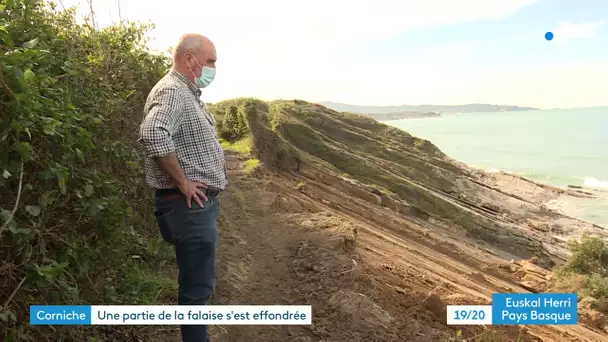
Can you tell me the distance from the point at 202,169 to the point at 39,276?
45.5 inches

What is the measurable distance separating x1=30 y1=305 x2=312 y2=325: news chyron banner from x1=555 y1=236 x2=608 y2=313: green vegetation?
25.8ft

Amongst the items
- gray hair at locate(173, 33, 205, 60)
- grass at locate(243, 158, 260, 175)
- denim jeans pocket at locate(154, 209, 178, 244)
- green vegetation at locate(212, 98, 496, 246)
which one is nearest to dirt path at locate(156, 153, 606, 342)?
denim jeans pocket at locate(154, 209, 178, 244)

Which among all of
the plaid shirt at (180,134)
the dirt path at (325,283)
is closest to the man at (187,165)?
the plaid shirt at (180,134)

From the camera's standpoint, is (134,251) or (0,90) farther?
(134,251)

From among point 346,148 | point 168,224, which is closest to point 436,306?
point 168,224

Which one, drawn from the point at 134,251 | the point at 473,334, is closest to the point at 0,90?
the point at 134,251

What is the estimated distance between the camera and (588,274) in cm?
1224

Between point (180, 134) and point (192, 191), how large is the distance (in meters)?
0.39

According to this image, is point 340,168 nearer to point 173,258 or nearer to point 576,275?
point 576,275

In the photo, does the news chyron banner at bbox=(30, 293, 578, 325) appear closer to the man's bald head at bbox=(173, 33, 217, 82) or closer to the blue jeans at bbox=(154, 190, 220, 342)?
the blue jeans at bbox=(154, 190, 220, 342)

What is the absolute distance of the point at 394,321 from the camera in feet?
14.5

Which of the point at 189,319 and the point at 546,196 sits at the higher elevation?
the point at 189,319

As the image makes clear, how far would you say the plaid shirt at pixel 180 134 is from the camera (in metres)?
2.88

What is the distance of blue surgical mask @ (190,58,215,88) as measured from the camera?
3258mm
